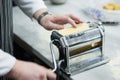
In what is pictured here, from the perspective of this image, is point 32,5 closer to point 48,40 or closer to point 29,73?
point 48,40

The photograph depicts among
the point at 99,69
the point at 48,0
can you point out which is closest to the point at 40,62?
the point at 99,69

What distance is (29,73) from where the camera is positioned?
2.73ft

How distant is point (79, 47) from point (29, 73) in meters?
0.21

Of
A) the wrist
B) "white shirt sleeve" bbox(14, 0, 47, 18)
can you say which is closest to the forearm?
"white shirt sleeve" bbox(14, 0, 47, 18)

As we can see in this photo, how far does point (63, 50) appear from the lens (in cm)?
93

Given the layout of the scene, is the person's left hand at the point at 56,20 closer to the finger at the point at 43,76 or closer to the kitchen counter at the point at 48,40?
the kitchen counter at the point at 48,40

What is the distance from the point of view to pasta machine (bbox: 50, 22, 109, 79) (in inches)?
36.6

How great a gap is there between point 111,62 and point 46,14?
337mm

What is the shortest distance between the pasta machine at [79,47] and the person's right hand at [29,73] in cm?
11

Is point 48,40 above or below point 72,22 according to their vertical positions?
below

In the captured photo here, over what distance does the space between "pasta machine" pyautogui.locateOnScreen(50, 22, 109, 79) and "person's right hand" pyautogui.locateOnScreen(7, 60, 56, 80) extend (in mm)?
108

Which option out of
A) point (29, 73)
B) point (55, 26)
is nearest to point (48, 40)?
point (55, 26)

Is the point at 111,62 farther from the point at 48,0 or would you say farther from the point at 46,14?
the point at 48,0

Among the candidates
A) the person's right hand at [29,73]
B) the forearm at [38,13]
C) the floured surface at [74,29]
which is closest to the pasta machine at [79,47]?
the floured surface at [74,29]
